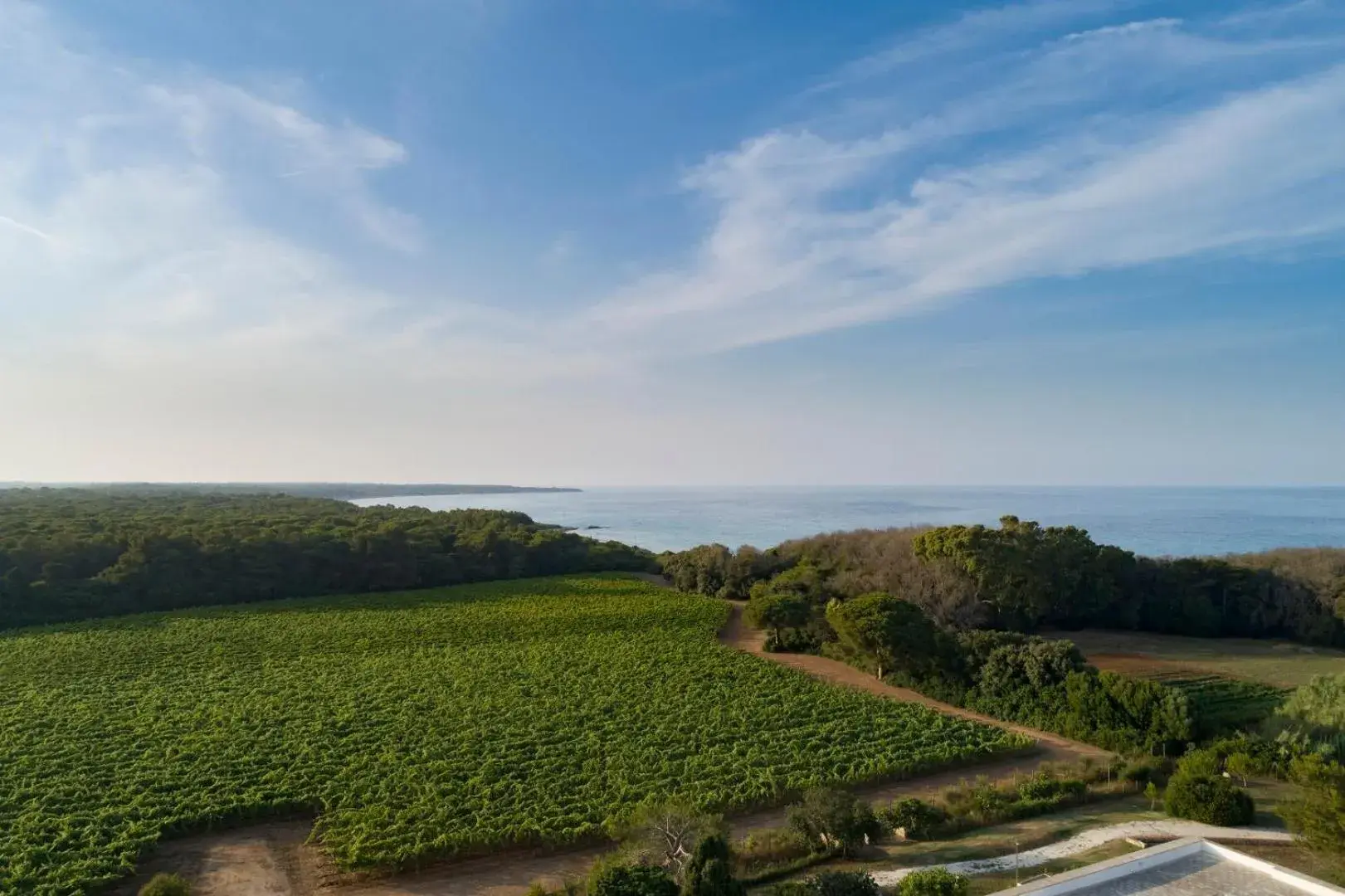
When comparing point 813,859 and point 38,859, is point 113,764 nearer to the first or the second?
point 38,859

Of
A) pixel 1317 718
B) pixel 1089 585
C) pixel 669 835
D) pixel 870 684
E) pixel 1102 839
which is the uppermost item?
pixel 1089 585

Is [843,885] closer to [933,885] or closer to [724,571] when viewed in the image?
[933,885]

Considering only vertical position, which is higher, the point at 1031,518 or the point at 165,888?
the point at 1031,518

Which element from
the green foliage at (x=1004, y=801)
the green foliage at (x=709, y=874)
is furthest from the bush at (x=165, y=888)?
the green foliage at (x=1004, y=801)

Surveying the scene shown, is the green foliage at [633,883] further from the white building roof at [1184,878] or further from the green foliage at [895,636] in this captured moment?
the green foliage at [895,636]

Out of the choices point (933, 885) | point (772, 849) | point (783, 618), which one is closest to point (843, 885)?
point (933, 885)

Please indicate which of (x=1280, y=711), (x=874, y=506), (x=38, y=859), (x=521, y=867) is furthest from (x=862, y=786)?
(x=874, y=506)
